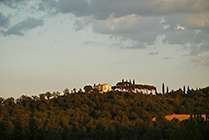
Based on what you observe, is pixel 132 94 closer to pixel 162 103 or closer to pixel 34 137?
pixel 162 103

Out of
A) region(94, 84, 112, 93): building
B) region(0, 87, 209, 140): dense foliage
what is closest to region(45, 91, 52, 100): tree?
region(0, 87, 209, 140): dense foliage

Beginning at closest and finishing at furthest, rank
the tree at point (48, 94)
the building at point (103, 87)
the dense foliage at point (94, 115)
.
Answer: the dense foliage at point (94, 115), the tree at point (48, 94), the building at point (103, 87)

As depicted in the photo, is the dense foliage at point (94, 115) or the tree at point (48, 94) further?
the tree at point (48, 94)

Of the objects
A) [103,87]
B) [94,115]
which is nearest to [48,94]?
[103,87]

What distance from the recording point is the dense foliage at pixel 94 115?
7800 cm

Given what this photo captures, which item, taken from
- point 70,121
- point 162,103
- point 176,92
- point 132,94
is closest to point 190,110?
point 162,103

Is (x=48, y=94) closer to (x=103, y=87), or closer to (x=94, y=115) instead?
(x=103, y=87)

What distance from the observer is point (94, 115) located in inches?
4345

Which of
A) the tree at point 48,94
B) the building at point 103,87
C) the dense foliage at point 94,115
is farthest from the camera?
the building at point 103,87

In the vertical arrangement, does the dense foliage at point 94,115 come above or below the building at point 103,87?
below

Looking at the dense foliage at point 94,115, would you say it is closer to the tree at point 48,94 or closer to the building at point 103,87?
the tree at point 48,94

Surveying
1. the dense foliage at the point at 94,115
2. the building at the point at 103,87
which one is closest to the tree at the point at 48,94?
the dense foliage at the point at 94,115

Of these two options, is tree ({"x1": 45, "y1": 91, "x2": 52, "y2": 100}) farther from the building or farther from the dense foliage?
the building

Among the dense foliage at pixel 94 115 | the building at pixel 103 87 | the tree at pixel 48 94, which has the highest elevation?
the building at pixel 103 87
